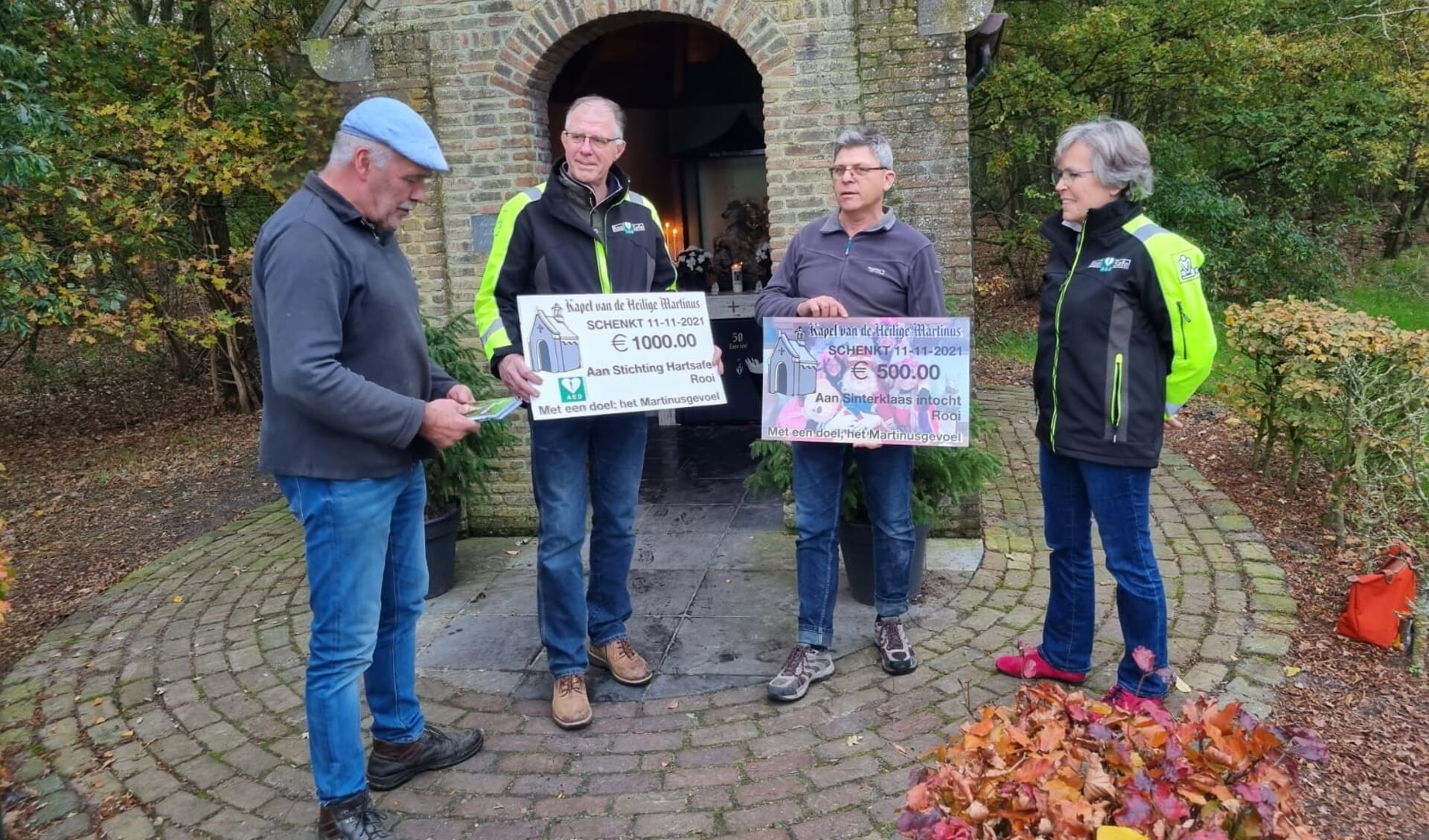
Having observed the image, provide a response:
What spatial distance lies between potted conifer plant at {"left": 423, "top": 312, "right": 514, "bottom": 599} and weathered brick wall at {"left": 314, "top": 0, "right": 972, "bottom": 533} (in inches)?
22.5

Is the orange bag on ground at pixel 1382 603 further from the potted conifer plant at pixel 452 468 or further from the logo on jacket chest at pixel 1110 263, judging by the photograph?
the potted conifer plant at pixel 452 468

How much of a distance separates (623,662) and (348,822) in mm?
1241

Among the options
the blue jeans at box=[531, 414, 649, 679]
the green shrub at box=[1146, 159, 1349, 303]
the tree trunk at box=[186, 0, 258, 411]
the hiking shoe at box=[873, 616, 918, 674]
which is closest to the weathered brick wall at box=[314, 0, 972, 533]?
the hiking shoe at box=[873, 616, 918, 674]

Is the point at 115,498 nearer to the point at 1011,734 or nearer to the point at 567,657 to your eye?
the point at 567,657

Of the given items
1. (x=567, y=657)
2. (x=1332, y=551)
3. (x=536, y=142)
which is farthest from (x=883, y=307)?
(x=1332, y=551)

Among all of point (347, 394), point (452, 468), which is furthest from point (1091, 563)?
point (452, 468)

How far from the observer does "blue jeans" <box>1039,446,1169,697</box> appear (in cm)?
313

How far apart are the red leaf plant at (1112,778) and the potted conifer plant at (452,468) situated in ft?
10.8

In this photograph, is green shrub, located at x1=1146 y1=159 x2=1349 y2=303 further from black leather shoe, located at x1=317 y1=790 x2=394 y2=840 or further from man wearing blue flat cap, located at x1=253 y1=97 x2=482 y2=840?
black leather shoe, located at x1=317 y1=790 x2=394 y2=840

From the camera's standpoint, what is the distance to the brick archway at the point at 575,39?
472 centimetres

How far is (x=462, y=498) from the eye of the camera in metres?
4.91

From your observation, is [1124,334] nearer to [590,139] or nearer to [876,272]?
[876,272]

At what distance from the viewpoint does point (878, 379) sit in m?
3.53

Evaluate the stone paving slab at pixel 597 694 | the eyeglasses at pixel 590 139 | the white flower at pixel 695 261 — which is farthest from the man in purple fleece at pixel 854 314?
the white flower at pixel 695 261
